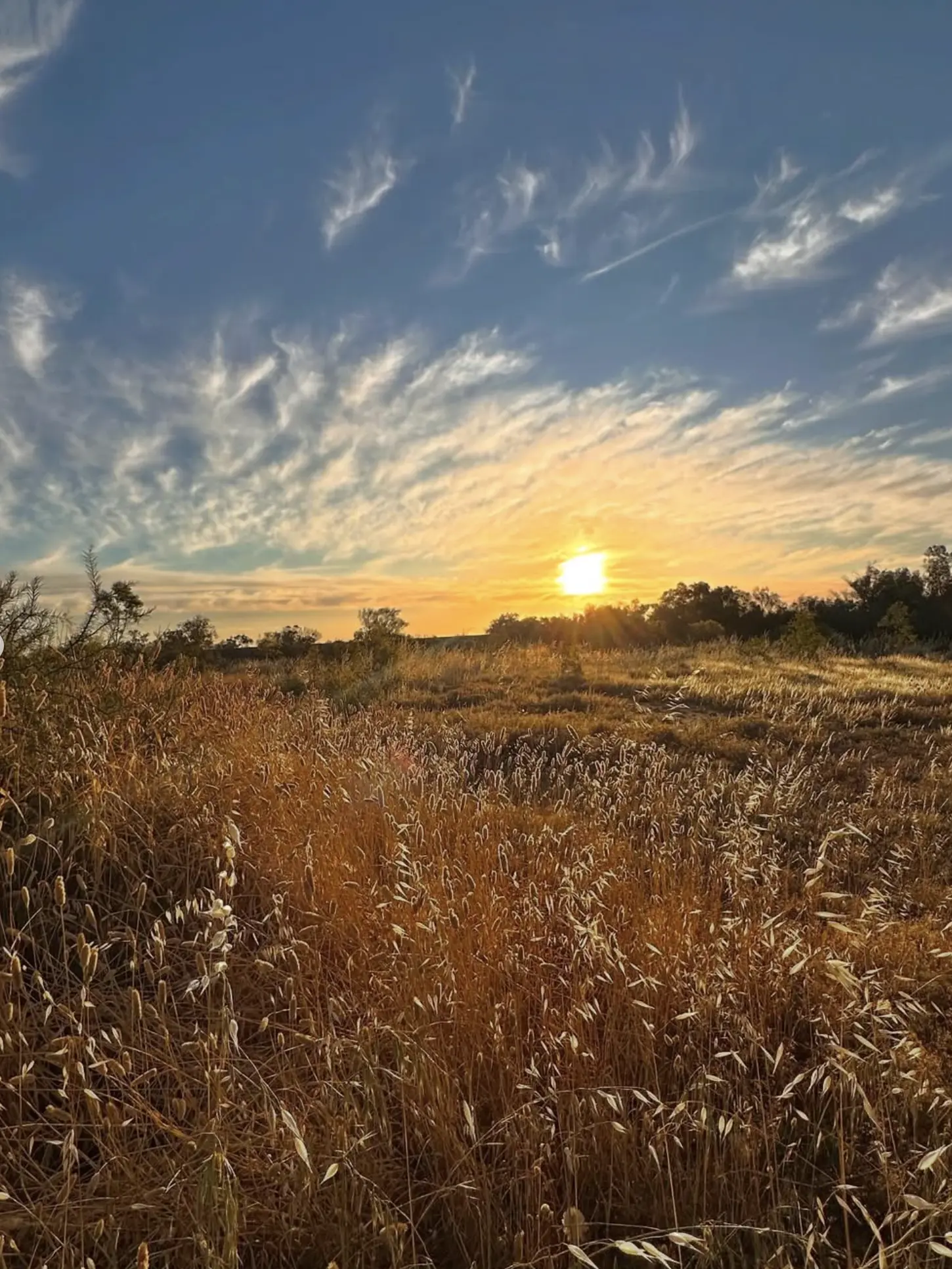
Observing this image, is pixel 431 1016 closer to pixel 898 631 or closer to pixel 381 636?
pixel 381 636

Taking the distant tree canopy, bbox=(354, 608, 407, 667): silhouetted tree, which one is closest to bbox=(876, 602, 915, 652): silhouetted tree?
the distant tree canopy

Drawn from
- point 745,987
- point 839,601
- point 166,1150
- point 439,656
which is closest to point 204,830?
point 166,1150

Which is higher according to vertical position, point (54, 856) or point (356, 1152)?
point (54, 856)

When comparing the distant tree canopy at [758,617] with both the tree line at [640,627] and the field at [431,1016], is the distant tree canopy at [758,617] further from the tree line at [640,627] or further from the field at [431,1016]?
the field at [431,1016]

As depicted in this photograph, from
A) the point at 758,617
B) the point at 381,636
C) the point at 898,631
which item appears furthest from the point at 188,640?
the point at 758,617

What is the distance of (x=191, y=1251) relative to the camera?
167 centimetres

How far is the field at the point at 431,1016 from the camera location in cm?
175

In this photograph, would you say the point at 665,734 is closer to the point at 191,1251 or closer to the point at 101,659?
the point at 101,659

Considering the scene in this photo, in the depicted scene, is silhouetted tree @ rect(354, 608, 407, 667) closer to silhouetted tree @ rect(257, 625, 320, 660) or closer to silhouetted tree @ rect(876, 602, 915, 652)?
silhouetted tree @ rect(257, 625, 320, 660)

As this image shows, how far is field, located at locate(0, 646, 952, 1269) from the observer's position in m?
1.75

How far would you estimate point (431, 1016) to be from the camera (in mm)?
2320

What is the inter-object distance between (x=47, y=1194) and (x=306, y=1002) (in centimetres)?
75

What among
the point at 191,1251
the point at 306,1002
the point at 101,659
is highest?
the point at 101,659

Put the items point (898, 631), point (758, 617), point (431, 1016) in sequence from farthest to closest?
point (758, 617) → point (898, 631) → point (431, 1016)
